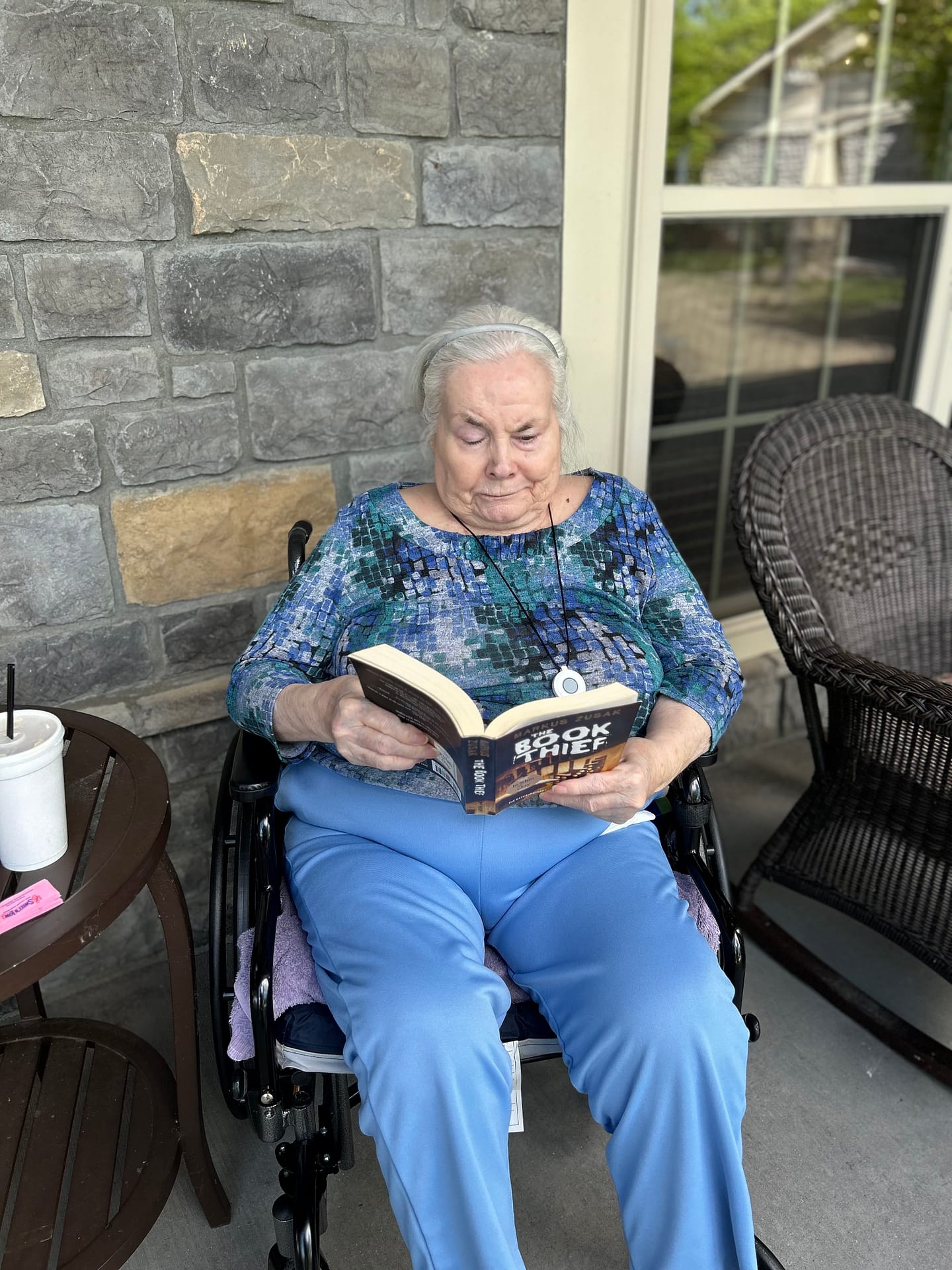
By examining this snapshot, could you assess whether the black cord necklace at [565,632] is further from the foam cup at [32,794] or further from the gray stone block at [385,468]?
the foam cup at [32,794]

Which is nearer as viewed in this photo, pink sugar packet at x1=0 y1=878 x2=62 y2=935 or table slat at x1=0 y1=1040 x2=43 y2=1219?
pink sugar packet at x1=0 y1=878 x2=62 y2=935

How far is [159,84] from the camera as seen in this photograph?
1644 millimetres

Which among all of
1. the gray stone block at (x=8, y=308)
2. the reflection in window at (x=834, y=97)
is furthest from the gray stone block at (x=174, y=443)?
the reflection in window at (x=834, y=97)

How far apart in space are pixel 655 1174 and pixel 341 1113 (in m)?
0.49

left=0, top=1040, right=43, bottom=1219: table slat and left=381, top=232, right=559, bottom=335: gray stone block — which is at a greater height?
left=381, top=232, right=559, bottom=335: gray stone block

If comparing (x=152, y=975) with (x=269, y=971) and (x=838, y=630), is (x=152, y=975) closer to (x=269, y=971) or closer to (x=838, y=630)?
(x=269, y=971)

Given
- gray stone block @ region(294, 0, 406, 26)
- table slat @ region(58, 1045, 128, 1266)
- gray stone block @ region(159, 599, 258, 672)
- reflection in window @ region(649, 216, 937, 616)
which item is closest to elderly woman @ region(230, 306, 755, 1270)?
gray stone block @ region(159, 599, 258, 672)

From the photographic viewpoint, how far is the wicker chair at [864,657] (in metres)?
1.84

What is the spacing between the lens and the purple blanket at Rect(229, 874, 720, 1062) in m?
1.33

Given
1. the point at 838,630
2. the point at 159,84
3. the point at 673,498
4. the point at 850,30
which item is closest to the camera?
the point at 159,84

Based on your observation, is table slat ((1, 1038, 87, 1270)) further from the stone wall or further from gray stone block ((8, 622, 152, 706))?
gray stone block ((8, 622, 152, 706))

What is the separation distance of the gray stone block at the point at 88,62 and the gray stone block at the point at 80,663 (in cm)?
91

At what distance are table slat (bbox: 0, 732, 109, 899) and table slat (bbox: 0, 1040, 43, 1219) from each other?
54 cm

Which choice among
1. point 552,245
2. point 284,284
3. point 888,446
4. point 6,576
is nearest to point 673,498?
point 888,446
